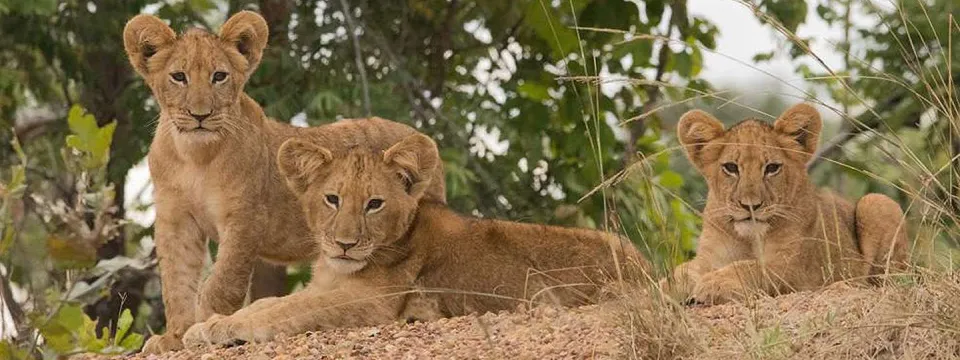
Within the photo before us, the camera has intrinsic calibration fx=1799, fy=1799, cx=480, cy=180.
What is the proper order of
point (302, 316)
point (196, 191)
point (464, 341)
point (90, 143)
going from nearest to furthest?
point (90, 143)
point (464, 341)
point (302, 316)
point (196, 191)

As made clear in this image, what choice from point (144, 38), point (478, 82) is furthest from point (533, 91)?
point (144, 38)

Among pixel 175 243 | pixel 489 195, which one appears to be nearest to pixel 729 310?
pixel 175 243

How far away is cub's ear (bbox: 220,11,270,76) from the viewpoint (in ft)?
22.4

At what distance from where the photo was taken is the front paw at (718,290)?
6.12m

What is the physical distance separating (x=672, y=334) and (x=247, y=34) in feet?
8.61

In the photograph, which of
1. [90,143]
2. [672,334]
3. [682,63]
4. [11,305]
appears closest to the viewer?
[11,305]

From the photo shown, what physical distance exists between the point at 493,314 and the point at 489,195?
14.8 ft

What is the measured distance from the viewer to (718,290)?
615cm

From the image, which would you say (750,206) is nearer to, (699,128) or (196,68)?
(699,128)

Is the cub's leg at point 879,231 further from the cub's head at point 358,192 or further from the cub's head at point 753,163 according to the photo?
the cub's head at point 358,192

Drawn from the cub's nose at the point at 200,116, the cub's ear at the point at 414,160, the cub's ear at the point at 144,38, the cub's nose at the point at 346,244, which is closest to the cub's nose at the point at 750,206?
the cub's ear at the point at 414,160

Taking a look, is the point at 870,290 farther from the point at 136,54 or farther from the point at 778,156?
the point at 136,54

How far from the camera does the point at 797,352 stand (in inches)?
190

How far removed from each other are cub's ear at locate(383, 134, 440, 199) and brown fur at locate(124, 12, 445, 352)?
1.32ft
